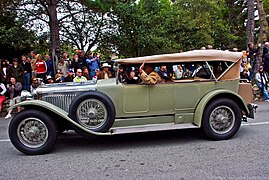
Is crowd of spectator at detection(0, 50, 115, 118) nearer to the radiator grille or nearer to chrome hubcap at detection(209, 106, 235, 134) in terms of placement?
the radiator grille

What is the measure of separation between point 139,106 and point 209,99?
52.9 inches

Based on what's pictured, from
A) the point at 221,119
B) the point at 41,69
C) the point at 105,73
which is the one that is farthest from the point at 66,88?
the point at 41,69

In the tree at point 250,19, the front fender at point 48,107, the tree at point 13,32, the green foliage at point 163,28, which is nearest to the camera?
the front fender at point 48,107

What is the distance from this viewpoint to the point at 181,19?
21109mm

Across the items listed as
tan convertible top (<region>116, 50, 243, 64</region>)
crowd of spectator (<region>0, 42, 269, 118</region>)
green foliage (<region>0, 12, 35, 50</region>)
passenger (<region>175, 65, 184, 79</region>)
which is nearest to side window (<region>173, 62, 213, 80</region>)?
passenger (<region>175, 65, 184, 79</region>)

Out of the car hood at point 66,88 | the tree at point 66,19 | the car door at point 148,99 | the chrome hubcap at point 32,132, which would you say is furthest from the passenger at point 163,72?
the tree at point 66,19

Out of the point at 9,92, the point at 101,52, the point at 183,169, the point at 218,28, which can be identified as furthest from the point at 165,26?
the point at 183,169

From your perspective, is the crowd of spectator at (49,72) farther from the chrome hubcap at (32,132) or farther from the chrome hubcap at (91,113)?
the chrome hubcap at (32,132)

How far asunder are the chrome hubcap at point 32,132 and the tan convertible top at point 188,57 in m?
1.89

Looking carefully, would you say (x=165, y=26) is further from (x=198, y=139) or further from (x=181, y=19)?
(x=198, y=139)

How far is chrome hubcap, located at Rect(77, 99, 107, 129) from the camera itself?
587 centimetres

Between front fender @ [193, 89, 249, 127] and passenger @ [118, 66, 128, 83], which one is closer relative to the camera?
front fender @ [193, 89, 249, 127]

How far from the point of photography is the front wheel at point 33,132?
568 centimetres

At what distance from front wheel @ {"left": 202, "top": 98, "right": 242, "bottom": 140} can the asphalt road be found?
0.18 m
